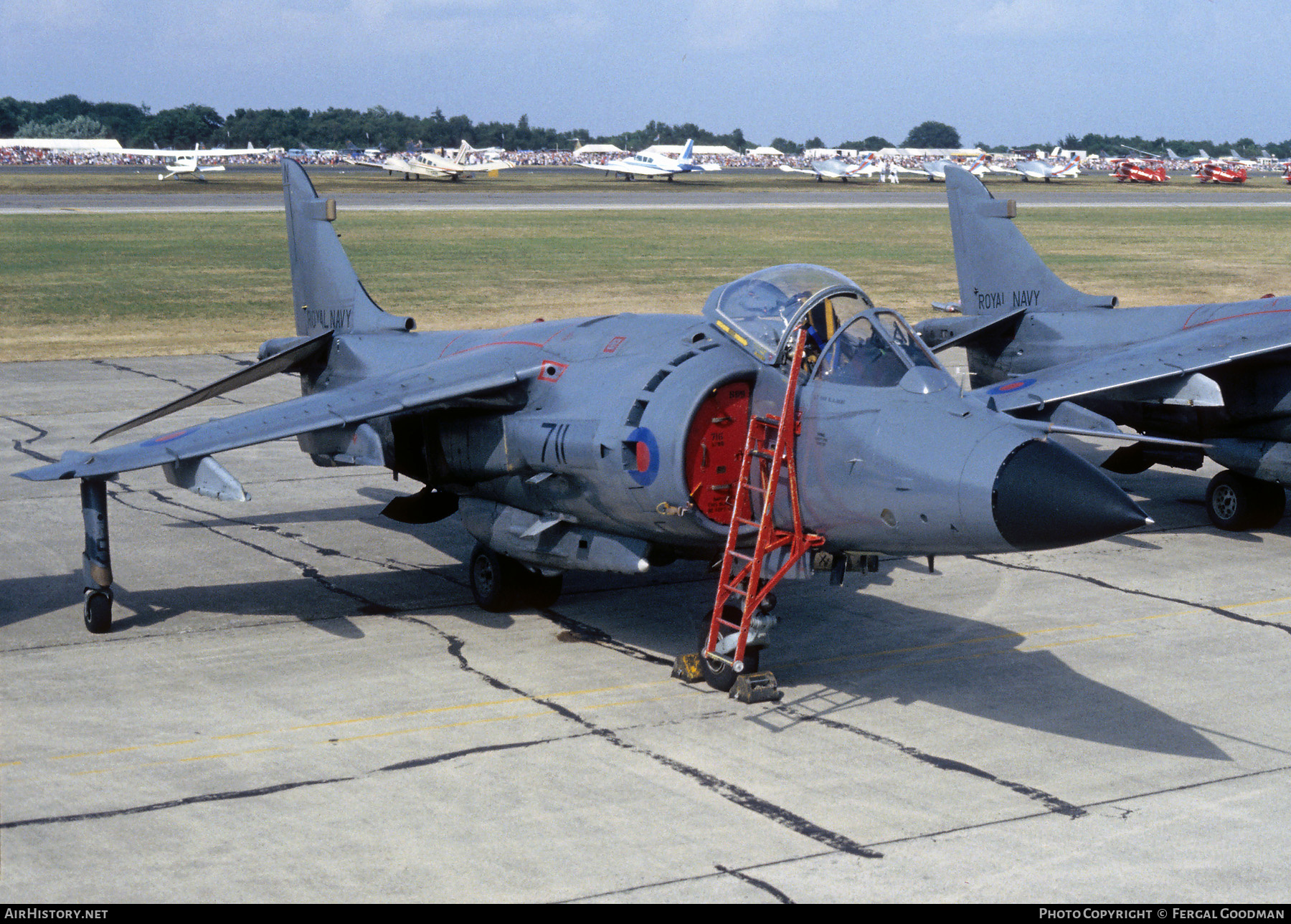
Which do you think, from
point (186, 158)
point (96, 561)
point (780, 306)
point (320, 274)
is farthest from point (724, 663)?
point (186, 158)

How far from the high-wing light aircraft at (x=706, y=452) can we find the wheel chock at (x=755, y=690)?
129 millimetres

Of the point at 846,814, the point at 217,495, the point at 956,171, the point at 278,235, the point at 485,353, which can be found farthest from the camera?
the point at 278,235

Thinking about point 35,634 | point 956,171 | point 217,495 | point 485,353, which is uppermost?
point 956,171

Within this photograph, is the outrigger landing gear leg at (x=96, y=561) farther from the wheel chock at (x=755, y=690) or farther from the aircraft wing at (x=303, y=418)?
the wheel chock at (x=755, y=690)

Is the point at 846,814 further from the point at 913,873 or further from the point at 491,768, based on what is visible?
the point at 491,768

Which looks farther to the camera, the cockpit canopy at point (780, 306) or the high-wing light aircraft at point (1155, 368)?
the high-wing light aircraft at point (1155, 368)

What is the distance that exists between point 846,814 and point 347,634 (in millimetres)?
5602

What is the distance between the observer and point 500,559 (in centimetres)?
1292

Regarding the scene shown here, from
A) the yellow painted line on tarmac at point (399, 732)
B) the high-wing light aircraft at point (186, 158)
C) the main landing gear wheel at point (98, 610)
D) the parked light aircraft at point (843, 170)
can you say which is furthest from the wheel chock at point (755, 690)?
the parked light aircraft at point (843, 170)

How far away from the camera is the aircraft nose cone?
27.8 ft

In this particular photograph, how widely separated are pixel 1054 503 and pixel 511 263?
134ft

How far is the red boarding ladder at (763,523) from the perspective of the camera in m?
10.2

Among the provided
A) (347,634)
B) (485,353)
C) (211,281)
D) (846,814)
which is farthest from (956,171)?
(211,281)

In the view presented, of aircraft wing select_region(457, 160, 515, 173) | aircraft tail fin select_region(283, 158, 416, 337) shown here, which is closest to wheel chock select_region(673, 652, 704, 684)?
aircraft tail fin select_region(283, 158, 416, 337)
